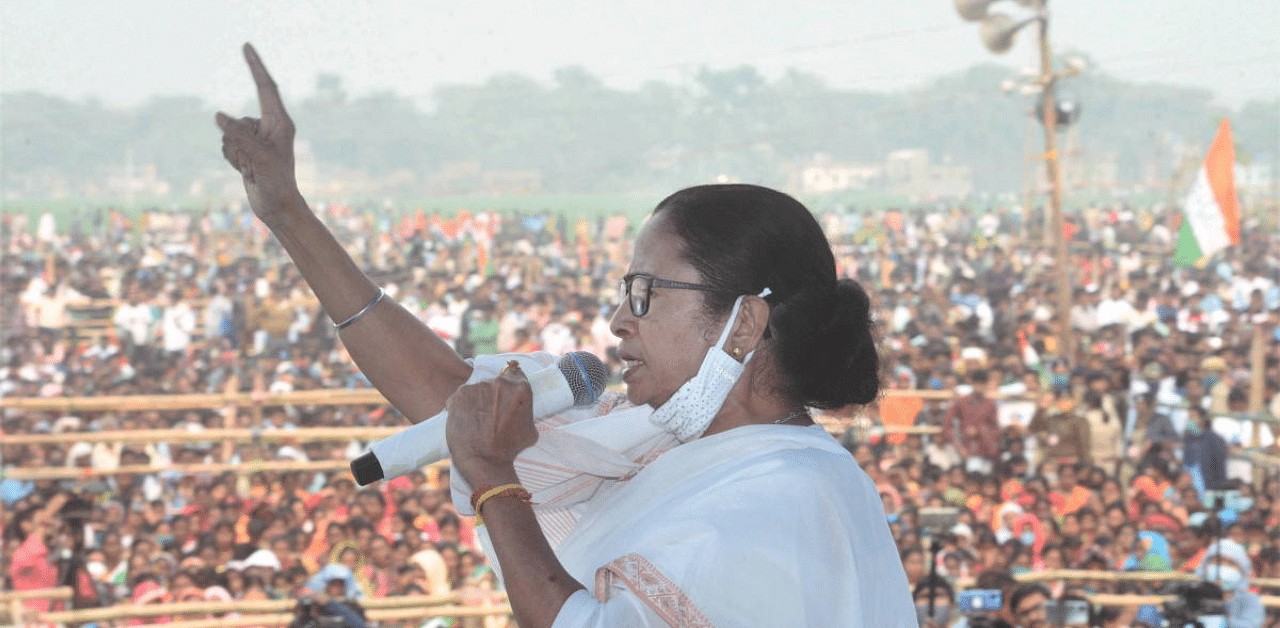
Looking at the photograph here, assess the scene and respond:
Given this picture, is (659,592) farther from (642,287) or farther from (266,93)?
(266,93)

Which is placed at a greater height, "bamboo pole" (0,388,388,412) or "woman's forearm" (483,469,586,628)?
"woman's forearm" (483,469,586,628)

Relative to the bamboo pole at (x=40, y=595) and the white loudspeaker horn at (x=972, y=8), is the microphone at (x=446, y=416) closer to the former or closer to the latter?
the bamboo pole at (x=40, y=595)

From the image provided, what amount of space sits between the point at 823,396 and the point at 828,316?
0.25ft

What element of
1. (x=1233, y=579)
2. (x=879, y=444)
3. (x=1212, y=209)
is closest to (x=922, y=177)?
(x=1212, y=209)

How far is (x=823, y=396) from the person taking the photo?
125cm

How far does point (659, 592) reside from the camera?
105 cm

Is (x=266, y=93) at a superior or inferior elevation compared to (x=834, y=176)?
inferior

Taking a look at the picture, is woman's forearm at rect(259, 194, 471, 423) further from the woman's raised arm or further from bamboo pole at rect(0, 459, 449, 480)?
bamboo pole at rect(0, 459, 449, 480)

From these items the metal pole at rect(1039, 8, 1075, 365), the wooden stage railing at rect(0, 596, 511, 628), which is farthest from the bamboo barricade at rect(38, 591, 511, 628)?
the metal pole at rect(1039, 8, 1075, 365)

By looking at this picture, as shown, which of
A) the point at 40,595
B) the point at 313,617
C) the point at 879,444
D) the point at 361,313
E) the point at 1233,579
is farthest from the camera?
the point at 879,444

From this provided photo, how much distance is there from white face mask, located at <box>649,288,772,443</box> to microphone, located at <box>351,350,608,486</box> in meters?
0.10

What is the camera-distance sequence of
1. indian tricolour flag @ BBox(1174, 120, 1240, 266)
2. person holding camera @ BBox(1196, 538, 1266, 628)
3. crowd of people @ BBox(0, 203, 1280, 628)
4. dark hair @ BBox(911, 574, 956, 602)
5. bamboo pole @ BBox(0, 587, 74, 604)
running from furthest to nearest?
indian tricolour flag @ BBox(1174, 120, 1240, 266)
crowd of people @ BBox(0, 203, 1280, 628)
bamboo pole @ BBox(0, 587, 74, 604)
dark hair @ BBox(911, 574, 956, 602)
person holding camera @ BBox(1196, 538, 1266, 628)

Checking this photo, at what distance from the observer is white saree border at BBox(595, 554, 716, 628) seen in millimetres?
1043

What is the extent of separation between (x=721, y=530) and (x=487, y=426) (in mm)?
211
